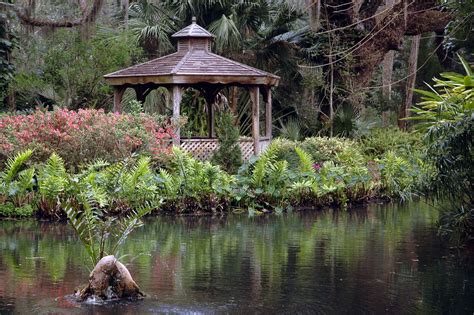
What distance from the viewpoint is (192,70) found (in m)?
20.1

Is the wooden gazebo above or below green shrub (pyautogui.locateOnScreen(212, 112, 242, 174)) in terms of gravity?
above

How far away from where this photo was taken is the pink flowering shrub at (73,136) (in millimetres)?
16359

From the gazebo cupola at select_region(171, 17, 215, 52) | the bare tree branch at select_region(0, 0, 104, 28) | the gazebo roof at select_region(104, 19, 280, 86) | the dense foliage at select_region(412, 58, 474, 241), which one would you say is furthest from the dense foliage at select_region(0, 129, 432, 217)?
the bare tree branch at select_region(0, 0, 104, 28)

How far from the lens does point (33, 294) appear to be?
8.62 meters

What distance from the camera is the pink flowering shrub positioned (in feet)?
53.7

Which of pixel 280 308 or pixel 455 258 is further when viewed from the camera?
pixel 455 258

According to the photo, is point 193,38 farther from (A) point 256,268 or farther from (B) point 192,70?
(A) point 256,268

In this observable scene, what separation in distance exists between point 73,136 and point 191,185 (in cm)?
253

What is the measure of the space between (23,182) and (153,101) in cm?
1019

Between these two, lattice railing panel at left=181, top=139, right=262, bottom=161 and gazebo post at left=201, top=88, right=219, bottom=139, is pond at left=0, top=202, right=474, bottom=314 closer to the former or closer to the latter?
lattice railing panel at left=181, top=139, right=262, bottom=161

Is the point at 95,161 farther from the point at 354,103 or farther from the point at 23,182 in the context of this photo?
the point at 354,103

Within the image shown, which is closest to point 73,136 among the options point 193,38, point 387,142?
point 193,38

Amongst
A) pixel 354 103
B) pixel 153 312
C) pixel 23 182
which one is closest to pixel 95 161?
pixel 23 182

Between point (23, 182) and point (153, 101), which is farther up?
point (153, 101)
